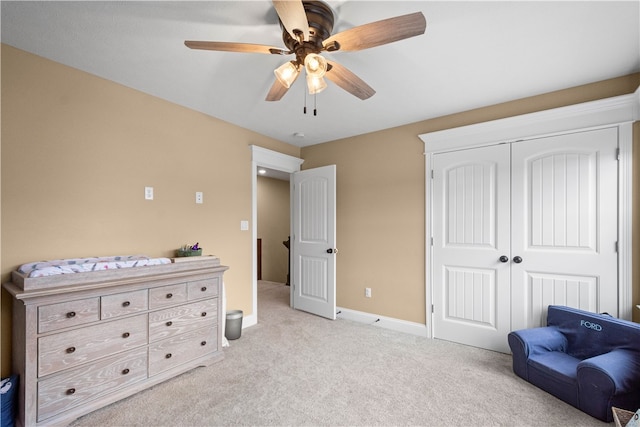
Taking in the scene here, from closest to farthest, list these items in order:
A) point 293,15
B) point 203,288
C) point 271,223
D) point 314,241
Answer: point 293,15, point 203,288, point 314,241, point 271,223

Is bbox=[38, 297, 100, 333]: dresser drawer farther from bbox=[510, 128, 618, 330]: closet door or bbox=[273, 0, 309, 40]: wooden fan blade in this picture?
bbox=[510, 128, 618, 330]: closet door

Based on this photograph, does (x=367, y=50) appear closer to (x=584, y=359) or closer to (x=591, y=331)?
(x=591, y=331)

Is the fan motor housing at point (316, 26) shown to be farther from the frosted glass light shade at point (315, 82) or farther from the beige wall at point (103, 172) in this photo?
the beige wall at point (103, 172)

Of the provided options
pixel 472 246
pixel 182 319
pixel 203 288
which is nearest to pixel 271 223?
pixel 203 288

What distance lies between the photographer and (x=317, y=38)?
156cm

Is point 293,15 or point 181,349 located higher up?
point 293,15

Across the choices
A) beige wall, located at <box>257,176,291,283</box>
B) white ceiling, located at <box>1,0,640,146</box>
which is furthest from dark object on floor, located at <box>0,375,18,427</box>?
beige wall, located at <box>257,176,291,283</box>

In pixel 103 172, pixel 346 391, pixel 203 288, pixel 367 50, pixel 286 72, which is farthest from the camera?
pixel 203 288

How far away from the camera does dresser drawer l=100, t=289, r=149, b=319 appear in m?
1.93

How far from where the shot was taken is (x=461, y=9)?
1578 mm

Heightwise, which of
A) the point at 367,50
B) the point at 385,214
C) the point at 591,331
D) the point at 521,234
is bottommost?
the point at 591,331

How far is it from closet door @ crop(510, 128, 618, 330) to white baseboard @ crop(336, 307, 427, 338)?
0.94 metres

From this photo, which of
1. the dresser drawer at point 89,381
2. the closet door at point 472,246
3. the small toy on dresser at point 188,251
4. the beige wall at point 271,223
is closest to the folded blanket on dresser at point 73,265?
the small toy on dresser at point 188,251

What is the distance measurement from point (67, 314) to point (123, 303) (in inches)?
11.8
